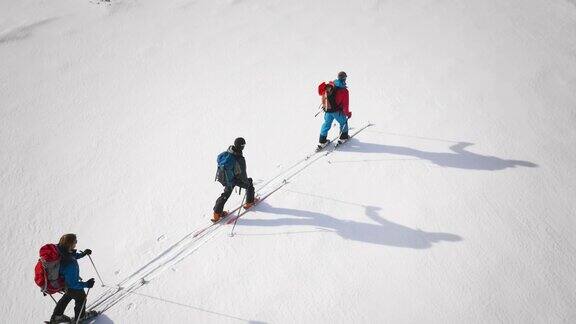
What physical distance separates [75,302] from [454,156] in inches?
256

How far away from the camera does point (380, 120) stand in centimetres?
714

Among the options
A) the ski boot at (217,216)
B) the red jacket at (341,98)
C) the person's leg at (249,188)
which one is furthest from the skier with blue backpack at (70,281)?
the red jacket at (341,98)

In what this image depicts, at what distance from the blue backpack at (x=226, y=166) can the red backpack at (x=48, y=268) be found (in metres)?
2.15

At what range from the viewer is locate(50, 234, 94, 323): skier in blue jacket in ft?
12.0

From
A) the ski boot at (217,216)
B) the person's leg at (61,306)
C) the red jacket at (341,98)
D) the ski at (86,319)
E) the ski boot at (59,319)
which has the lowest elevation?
the ski at (86,319)

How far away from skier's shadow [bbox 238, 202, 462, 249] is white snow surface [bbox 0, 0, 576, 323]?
27 millimetres

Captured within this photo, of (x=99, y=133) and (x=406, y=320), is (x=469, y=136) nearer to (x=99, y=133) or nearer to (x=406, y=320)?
(x=406, y=320)

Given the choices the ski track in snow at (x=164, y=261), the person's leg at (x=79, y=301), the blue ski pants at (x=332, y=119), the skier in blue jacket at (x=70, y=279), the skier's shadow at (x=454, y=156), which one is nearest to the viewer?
the skier in blue jacket at (x=70, y=279)

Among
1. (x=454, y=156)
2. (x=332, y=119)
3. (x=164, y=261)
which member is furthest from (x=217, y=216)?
(x=454, y=156)

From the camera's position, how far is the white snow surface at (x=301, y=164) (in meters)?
4.35

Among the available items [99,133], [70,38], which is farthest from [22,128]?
[70,38]

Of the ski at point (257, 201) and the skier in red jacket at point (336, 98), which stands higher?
the skier in red jacket at point (336, 98)

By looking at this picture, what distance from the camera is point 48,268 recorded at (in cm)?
356

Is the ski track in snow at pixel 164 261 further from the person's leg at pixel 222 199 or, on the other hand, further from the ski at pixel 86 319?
the person's leg at pixel 222 199
